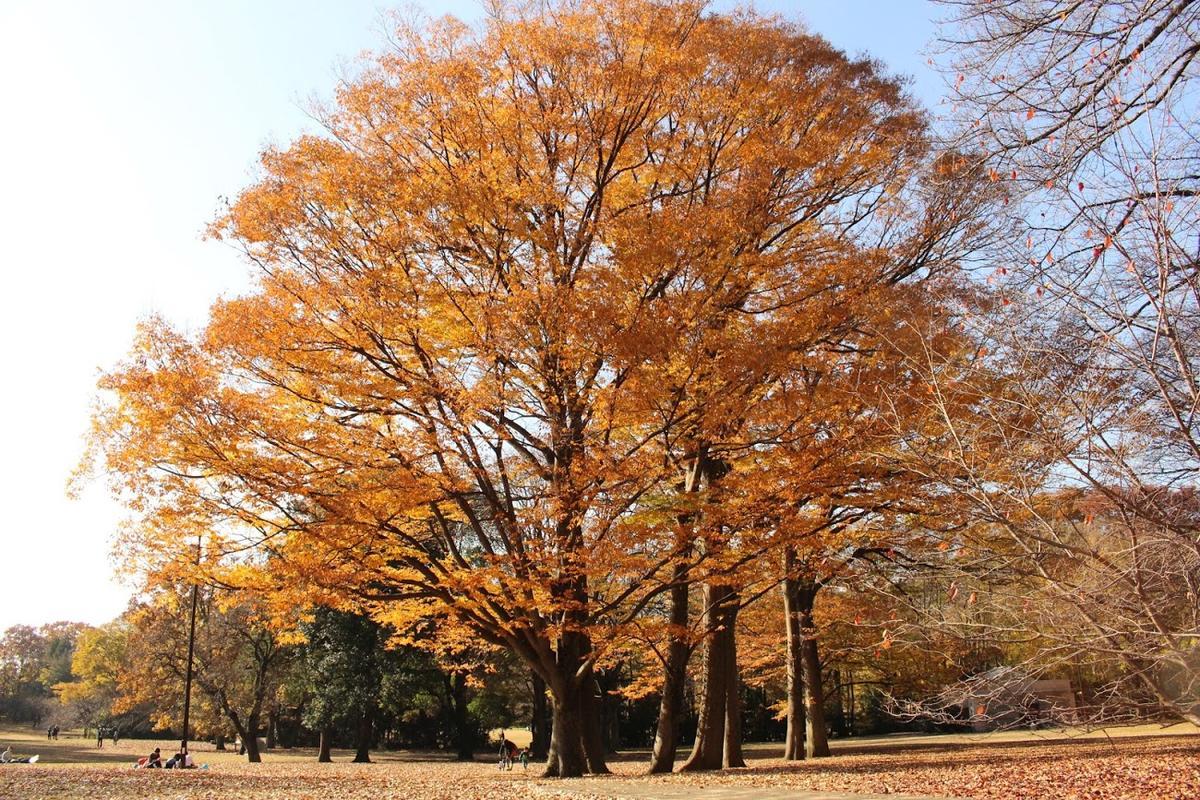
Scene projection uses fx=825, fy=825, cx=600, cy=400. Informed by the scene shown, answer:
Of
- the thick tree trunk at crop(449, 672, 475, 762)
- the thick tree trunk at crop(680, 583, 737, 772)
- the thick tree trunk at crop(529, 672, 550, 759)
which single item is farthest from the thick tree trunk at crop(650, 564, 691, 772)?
the thick tree trunk at crop(449, 672, 475, 762)

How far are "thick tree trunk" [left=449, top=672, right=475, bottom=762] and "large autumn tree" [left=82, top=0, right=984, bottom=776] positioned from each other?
2407cm

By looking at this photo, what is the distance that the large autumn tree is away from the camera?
35.7 feet

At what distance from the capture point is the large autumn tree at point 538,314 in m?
10.9

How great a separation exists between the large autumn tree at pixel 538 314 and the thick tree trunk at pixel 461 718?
2407cm

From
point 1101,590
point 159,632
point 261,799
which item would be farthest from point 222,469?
point 159,632

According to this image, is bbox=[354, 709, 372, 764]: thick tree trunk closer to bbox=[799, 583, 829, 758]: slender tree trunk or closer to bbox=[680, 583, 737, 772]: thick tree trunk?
bbox=[799, 583, 829, 758]: slender tree trunk

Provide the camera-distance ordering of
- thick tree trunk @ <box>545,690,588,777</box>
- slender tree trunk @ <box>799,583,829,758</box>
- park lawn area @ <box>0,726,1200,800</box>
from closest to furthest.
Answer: park lawn area @ <box>0,726,1200,800</box>
thick tree trunk @ <box>545,690,588,777</box>
slender tree trunk @ <box>799,583,829,758</box>

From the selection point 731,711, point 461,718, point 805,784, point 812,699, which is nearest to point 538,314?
point 805,784

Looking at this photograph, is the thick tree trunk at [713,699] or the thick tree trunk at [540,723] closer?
the thick tree trunk at [713,699]

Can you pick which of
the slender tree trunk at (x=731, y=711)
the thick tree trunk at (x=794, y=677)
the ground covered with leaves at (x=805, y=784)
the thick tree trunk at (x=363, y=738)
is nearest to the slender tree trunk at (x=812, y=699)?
the thick tree trunk at (x=794, y=677)

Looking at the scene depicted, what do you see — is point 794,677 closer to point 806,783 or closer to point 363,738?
point 806,783

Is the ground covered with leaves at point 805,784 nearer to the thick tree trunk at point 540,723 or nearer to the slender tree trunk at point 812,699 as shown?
the slender tree trunk at point 812,699

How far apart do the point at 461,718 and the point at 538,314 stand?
2995cm

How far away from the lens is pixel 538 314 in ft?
36.2
